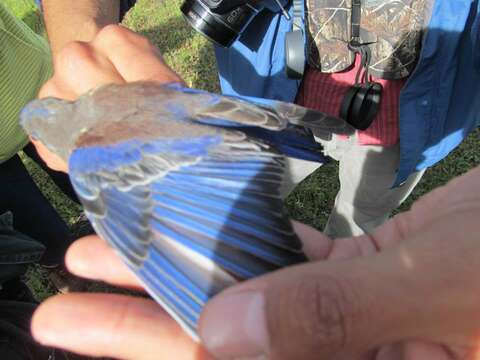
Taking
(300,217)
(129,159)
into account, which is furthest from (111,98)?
(300,217)

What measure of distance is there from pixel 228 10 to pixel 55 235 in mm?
2597

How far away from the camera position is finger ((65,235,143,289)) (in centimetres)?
225

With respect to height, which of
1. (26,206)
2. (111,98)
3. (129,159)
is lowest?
(26,206)

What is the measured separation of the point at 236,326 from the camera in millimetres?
1411

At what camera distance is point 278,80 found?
3141 millimetres

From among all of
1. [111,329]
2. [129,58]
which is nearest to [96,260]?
[111,329]

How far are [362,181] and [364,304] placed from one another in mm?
2485

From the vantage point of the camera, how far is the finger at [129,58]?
2.99 m

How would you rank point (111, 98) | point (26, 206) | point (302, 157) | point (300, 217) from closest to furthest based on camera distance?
point (111, 98) < point (302, 157) < point (26, 206) < point (300, 217)

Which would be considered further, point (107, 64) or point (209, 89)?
point (209, 89)

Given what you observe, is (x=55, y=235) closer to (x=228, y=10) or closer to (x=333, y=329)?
(x=228, y=10)

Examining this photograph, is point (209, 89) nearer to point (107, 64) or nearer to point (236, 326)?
point (107, 64)

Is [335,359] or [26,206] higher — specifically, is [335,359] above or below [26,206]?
above

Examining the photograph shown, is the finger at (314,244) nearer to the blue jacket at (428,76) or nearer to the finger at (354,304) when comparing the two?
the finger at (354,304)
